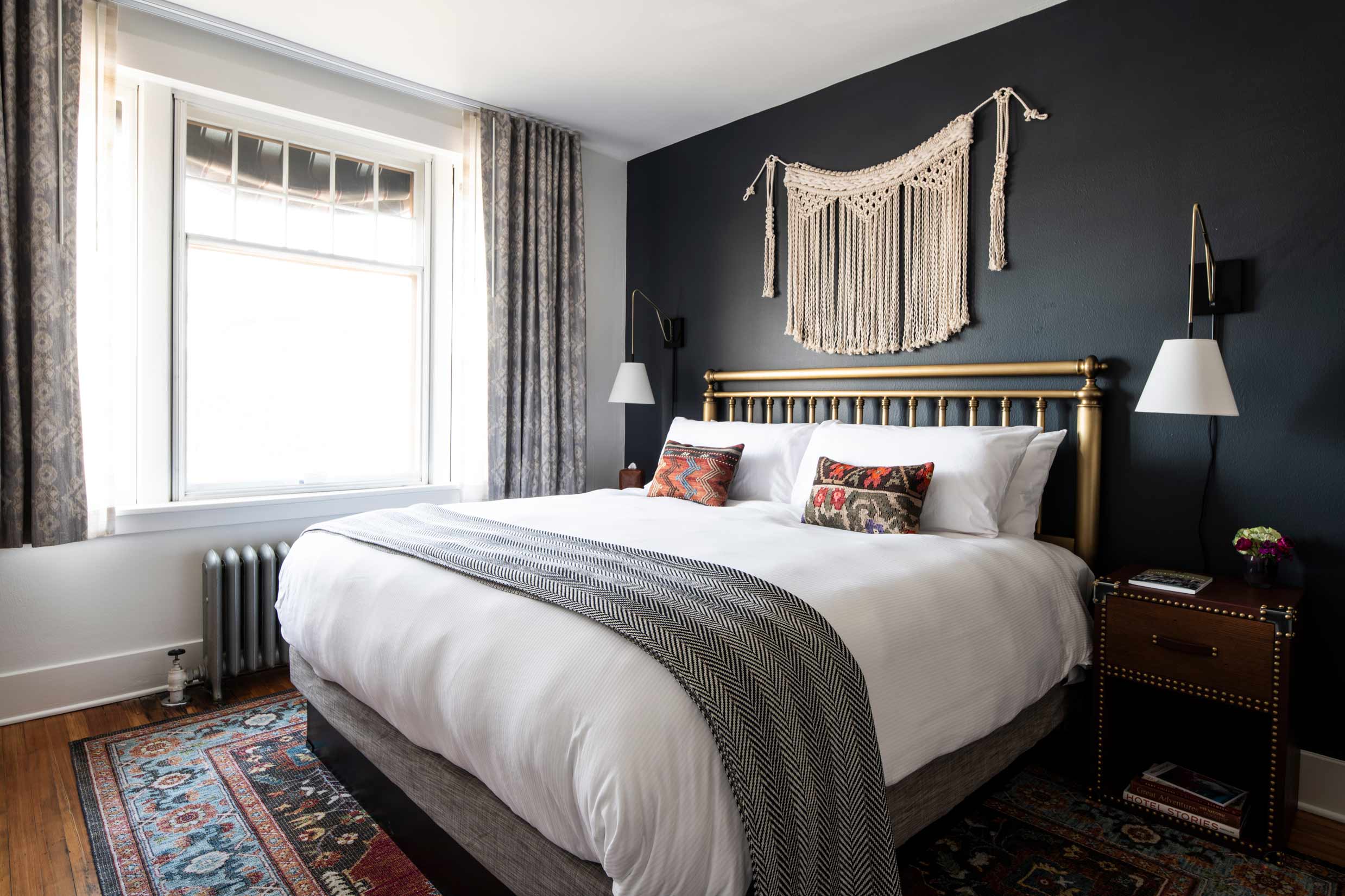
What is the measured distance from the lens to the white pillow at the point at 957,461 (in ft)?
8.00

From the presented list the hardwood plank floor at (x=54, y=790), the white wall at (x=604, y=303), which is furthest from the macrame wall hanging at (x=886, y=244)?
the hardwood plank floor at (x=54, y=790)

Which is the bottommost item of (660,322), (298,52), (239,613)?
(239,613)

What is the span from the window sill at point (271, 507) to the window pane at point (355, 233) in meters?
1.15

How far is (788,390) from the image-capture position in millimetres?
3670

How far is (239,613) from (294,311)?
1.37 m

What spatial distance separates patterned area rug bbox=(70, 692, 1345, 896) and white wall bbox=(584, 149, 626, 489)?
2.41 metres

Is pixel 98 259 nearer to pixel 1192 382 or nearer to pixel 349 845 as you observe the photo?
pixel 349 845

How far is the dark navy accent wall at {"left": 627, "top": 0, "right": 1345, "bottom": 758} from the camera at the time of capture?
2.21m

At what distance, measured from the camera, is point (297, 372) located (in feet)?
11.5

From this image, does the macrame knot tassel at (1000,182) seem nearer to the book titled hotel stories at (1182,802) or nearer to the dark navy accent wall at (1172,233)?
the dark navy accent wall at (1172,233)

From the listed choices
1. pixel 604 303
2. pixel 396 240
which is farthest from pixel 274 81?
pixel 604 303

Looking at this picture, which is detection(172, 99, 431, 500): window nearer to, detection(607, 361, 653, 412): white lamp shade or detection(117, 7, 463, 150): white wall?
detection(117, 7, 463, 150): white wall

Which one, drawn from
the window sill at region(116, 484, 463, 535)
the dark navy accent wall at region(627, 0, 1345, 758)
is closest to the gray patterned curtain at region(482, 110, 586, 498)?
the window sill at region(116, 484, 463, 535)

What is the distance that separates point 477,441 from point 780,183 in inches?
78.8
